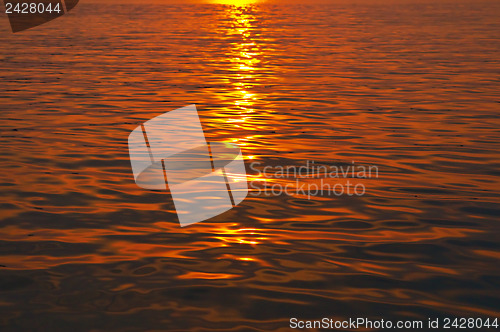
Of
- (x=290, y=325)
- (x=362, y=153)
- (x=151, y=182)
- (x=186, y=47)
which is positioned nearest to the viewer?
(x=290, y=325)

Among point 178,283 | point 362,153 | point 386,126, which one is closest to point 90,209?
point 178,283

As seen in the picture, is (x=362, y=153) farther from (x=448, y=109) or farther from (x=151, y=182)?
(x=448, y=109)

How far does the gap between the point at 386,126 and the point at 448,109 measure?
133 inches

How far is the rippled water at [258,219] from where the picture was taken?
7570 millimetres

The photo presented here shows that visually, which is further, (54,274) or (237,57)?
(237,57)

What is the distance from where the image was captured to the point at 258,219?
10453 mm

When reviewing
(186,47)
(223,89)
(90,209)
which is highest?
(90,209)

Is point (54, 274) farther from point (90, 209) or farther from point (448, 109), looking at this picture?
point (448, 109)

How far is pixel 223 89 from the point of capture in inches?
1008

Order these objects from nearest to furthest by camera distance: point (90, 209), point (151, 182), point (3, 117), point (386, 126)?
point (90, 209)
point (151, 182)
point (386, 126)
point (3, 117)

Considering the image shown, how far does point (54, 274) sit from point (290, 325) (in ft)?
9.30

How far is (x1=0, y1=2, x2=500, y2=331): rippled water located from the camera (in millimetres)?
7570

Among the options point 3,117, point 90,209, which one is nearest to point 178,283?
point 90,209

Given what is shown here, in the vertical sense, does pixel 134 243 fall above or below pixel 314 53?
above
